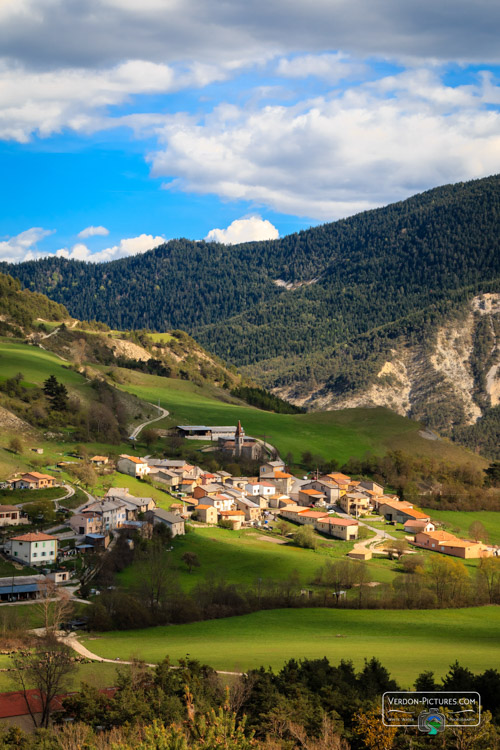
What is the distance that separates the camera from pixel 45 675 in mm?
34219

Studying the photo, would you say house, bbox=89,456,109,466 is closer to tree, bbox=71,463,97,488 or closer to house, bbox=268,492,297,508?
tree, bbox=71,463,97,488

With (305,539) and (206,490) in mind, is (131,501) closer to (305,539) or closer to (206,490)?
(206,490)

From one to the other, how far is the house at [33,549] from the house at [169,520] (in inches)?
499

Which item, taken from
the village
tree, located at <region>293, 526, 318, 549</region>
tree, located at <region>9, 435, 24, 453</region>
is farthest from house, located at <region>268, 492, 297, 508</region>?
tree, located at <region>9, 435, 24, 453</region>

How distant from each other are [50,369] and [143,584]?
254 ft

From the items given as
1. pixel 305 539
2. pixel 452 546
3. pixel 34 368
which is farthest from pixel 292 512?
pixel 34 368

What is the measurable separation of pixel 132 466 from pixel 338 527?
24020 mm

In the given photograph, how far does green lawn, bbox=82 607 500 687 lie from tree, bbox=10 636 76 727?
5.39 m

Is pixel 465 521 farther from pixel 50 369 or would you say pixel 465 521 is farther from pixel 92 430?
pixel 50 369

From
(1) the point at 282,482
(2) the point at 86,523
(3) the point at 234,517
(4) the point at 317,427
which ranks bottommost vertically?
(2) the point at 86,523

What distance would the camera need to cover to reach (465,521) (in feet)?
326

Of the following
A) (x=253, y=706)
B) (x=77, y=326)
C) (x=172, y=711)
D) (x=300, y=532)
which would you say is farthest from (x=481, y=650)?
(x=77, y=326)

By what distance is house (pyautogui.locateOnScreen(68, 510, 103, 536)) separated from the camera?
6550 centimetres

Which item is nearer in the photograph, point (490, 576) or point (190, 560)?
point (190, 560)
